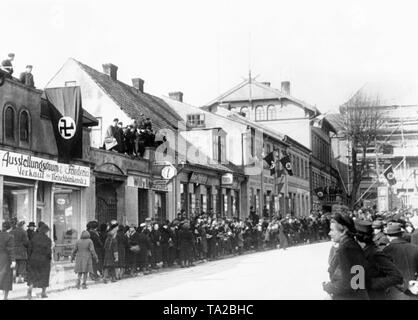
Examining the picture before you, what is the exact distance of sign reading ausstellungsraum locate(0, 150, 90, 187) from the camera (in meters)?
17.3

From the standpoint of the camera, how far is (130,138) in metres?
25.2

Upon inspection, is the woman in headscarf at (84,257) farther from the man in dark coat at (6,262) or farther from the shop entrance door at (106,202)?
the shop entrance door at (106,202)

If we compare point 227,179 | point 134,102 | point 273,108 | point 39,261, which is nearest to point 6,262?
point 39,261

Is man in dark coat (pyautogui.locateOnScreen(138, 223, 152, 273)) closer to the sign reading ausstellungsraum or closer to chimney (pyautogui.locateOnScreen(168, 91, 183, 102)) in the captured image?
the sign reading ausstellungsraum

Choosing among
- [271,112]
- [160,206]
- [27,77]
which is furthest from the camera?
[271,112]

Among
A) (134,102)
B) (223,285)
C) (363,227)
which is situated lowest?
(223,285)

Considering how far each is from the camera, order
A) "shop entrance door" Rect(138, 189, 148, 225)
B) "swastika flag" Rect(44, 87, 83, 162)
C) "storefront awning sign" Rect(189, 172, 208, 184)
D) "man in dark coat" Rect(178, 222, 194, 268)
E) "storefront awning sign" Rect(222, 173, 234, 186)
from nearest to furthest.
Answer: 1. "swastika flag" Rect(44, 87, 83, 162)
2. "man in dark coat" Rect(178, 222, 194, 268)
3. "shop entrance door" Rect(138, 189, 148, 225)
4. "storefront awning sign" Rect(189, 172, 208, 184)
5. "storefront awning sign" Rect(222, 173, 234, 186)

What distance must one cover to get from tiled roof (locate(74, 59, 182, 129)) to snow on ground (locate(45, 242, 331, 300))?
438 inches

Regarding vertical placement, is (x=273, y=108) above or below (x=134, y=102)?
above

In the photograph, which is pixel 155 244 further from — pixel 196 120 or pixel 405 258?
pixel 196 120

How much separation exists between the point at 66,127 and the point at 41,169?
1.72 metres

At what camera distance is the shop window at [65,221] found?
2033 centimetres

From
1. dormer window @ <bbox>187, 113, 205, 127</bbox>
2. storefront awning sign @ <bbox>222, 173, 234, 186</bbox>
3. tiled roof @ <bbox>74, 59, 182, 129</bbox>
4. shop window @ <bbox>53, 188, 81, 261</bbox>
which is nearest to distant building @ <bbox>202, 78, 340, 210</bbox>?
dormer window @ <bbox>187, 113, 205, 127</bbox>
